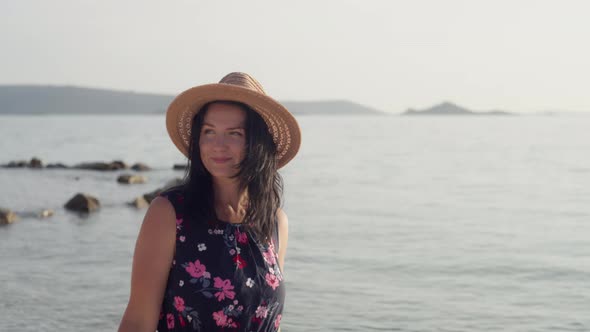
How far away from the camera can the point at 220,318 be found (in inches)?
109

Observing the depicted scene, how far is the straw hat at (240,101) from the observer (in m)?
2.85

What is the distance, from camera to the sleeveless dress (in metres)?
2.72

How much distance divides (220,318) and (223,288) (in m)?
0.10

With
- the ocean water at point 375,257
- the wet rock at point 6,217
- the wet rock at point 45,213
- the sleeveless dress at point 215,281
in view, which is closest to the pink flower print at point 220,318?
the sleeveless dress at point 215,281

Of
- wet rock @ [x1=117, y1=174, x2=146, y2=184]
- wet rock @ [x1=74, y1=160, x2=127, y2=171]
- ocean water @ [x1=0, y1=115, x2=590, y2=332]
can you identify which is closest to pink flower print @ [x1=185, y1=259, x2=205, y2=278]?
ocean water @ [x1=0, y1=115, x2=590, y2=332]

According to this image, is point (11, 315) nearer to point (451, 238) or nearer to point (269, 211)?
point (269, 211)

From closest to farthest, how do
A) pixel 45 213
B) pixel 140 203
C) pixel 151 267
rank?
pixel 151 267 → pixel 45 213 → pixel 140 203

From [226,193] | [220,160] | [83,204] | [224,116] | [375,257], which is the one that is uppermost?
[224,116]

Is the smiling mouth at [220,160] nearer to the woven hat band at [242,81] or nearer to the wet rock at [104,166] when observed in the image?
the woven hat band at [242,81]

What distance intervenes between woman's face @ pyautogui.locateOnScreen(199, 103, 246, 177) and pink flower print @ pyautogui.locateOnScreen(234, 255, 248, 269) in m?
0.31

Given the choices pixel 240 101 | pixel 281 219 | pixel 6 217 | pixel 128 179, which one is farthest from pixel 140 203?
pixel 240 101

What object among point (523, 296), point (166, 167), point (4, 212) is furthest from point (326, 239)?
point (166, 167)

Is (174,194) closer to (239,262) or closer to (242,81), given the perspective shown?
(239,262)

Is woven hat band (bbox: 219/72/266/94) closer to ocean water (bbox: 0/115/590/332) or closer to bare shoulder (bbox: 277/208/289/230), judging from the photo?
bare shoulder (bbox: 277/208/289/230)
